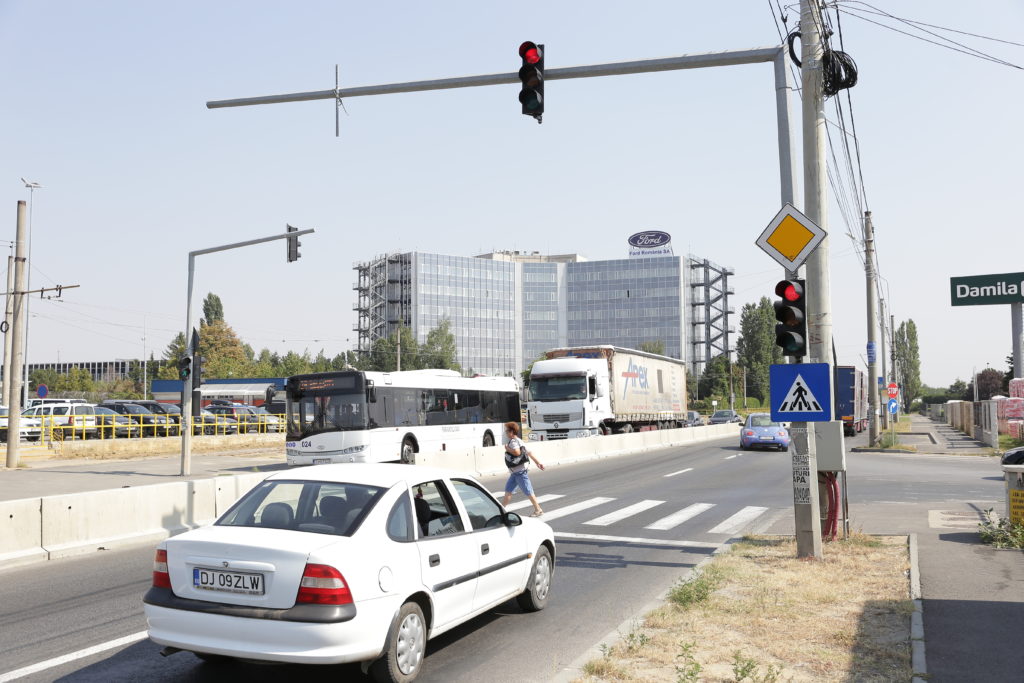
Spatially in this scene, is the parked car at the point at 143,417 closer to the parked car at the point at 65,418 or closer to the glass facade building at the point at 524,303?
the parked car at the point at 65,418

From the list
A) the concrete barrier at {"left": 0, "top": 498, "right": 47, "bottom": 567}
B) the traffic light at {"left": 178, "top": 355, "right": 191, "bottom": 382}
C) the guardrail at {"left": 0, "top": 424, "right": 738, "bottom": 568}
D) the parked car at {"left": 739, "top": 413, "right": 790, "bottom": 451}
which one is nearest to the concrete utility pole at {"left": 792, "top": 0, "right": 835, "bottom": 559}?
the guardrail at {"left": 0, "top": 424, "right": 738, "bottom": 568}

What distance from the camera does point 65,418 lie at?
1560 inches

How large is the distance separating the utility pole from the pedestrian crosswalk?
20.7 metres

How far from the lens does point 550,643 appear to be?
276 inches

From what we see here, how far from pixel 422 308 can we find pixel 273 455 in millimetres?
100392

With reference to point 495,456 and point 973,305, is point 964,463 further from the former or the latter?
point 973,305

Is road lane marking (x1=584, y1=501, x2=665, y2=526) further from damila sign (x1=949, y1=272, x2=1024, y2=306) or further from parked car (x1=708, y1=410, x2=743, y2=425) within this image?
parked car (x1=708, y1=410, x2=743, y2=425)

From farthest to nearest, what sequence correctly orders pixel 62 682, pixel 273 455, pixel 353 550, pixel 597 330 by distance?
pixel 597 330 < pixel 273 455 < pixel 62 682 < pixel 353 550

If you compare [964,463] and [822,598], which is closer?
[822,598]

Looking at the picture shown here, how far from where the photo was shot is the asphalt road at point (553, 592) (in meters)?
6.38

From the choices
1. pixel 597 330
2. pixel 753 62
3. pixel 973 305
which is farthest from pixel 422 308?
pixel 753 62

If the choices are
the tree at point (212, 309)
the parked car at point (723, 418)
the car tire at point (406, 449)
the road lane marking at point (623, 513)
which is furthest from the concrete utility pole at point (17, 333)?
the tree at point (212, 309)

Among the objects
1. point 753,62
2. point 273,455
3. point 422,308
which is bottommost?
point 273,455

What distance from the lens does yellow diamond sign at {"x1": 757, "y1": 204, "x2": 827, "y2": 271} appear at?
10141mm
